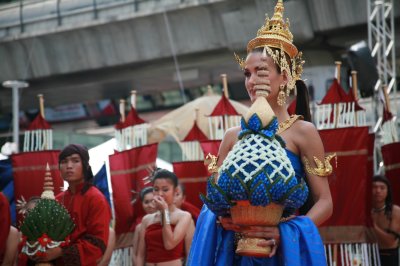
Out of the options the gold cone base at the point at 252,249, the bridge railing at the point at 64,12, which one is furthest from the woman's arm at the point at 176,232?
the bridge railing at the point at 64,12

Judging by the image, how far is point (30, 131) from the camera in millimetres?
8328

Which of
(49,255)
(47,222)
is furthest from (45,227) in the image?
(49,255)

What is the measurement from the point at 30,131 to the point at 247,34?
31.0 feet

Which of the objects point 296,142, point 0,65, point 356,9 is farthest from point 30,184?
point 0,65

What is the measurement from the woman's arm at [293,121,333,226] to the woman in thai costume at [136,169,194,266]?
3008 mm

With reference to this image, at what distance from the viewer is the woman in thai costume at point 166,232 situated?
6.48m

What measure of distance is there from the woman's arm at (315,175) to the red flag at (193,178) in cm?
429

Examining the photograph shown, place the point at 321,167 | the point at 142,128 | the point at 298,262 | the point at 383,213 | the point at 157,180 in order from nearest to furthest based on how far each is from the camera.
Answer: the point at 298,262 < the point at 321,167 < the point at 157,180 < the point at 383,213 < the point at 142,128

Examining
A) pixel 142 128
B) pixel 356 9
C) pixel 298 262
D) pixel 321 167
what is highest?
pixel 356 9

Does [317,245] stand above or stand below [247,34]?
below

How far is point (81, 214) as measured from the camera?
5.50 m

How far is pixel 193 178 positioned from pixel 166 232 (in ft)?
4.98

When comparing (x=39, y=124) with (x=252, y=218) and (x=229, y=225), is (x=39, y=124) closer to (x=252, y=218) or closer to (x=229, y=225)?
(x=229, y=225)

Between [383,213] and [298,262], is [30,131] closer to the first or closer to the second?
[383,213]
